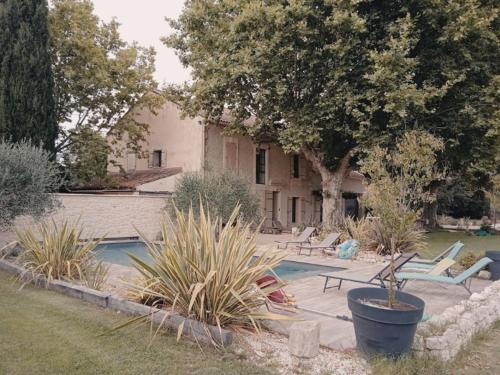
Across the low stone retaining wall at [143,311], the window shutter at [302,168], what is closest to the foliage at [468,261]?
the low stone retaining wall at [143,311]

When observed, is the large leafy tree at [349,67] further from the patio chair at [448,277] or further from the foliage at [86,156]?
the patio chair at [448,277]

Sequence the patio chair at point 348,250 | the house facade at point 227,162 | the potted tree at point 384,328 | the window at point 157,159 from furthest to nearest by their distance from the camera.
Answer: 1. the window at point 157,159
2. the house facade at point 227,162
3. the patio chair at point 348,250
4. the potted tree at point 384,328

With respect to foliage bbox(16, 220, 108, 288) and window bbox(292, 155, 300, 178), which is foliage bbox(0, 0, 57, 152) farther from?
window bbox(292, 155, 300, 178)

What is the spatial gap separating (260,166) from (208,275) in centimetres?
2184

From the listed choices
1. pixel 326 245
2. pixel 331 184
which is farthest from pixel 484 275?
pixel 331 184

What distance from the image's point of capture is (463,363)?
4605mm

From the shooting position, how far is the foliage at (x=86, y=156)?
2041cm

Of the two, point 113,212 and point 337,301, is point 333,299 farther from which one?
point 113,212

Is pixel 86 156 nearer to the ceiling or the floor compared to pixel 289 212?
nearer to the ceiling

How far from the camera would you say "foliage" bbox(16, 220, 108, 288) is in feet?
23.7

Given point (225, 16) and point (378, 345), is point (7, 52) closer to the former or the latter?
point (225, 16)

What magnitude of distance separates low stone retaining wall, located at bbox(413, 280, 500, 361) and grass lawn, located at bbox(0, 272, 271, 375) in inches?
72.5

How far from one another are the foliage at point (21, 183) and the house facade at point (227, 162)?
10.4 meters

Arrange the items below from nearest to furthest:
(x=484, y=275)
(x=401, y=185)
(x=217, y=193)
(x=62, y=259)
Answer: (x=401, y=185), (x=62, y=259), (x=484, y=275), (x=217, y=193)
